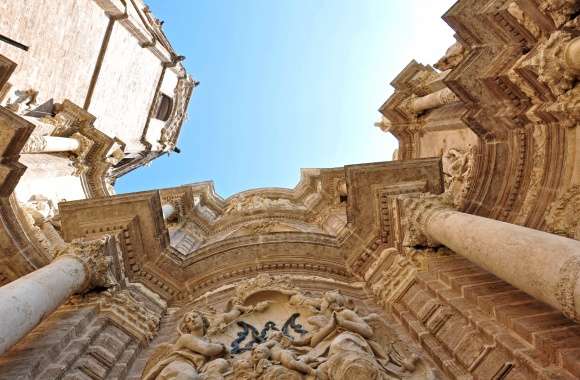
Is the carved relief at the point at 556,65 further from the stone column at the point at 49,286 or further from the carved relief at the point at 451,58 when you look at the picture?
the stone column at the point at 49,286

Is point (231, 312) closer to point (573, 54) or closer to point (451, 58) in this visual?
point (573, 54)

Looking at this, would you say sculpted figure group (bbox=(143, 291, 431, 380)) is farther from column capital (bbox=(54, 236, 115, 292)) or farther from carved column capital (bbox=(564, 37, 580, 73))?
carved column capital (bbox=(564, 37, 580, 73))

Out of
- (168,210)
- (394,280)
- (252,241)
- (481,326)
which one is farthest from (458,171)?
(168,210)

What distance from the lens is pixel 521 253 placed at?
590cm

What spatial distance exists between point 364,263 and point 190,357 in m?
5.04

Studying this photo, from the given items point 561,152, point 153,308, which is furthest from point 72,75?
point 561,152

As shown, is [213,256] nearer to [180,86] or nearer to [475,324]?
[475,324]

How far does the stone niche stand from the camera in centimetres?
605

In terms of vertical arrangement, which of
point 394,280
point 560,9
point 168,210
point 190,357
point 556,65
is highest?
point 560,9

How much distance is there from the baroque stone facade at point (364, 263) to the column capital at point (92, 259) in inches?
1.4

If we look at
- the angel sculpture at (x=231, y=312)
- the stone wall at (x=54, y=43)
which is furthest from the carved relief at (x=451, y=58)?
the stone wall at (x=54, y=43)

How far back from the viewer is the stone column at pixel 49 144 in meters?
12.9

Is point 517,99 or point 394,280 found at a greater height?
point 517,99

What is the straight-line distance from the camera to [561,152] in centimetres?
857
